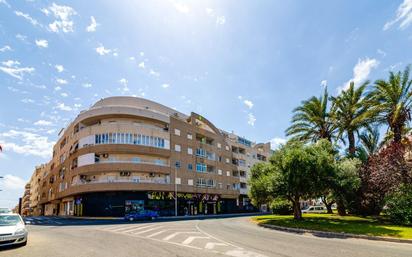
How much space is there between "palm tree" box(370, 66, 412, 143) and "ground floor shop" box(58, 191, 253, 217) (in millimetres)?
31407

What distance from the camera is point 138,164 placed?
40344 millimetres

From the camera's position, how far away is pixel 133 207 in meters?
40.4

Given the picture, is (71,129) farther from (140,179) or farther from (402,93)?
(402,93)

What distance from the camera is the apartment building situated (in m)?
39.7

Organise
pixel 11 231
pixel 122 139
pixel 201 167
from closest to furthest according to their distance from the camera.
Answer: pixel 11 231 → pixel 122 139 → pixel 201 167

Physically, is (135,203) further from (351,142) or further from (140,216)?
(351,142)

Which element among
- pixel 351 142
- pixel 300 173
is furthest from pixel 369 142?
pixel 300 173

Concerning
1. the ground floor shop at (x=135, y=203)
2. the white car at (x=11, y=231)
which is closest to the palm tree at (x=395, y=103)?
the white car at (x=11, y=231)

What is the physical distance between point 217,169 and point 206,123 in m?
9.67

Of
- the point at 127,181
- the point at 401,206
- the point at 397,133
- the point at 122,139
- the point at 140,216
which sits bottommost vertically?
the point at 140,216

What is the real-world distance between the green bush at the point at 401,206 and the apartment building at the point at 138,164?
2951 centimetres

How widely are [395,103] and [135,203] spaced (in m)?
33.8

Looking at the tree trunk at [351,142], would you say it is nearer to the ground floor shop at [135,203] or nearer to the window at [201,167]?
the ground floor shop at [135,203]

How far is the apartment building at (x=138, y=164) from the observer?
130ft
